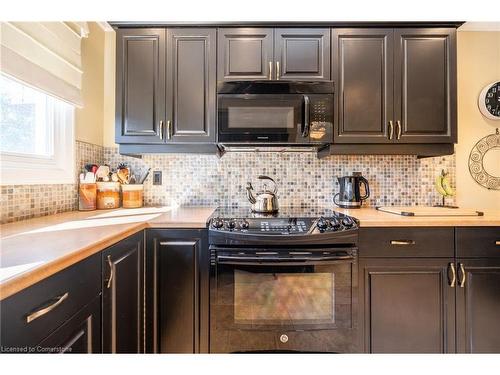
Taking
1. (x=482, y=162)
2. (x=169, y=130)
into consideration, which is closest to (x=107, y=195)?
(x=169, y=130)

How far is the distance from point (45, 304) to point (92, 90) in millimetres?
1696

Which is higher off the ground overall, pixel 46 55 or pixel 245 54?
pixel 245 54

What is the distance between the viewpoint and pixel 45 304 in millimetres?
700

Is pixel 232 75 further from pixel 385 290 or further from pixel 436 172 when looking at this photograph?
pixel 436 172

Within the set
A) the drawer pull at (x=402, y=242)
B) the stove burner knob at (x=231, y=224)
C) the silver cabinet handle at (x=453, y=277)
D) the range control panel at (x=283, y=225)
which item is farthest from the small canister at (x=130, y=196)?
the silver cabinet handle at (x=453, y=277)

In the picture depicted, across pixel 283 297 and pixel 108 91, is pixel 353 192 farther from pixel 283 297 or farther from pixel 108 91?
pixel 108 91

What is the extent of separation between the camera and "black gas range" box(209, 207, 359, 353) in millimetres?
1359

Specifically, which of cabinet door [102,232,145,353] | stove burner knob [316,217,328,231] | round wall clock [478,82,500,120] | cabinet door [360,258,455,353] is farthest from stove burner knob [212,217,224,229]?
round wall clock [478,82,500,120]

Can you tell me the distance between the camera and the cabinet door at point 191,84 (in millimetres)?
1671

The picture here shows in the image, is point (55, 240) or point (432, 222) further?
point (432, 222)
